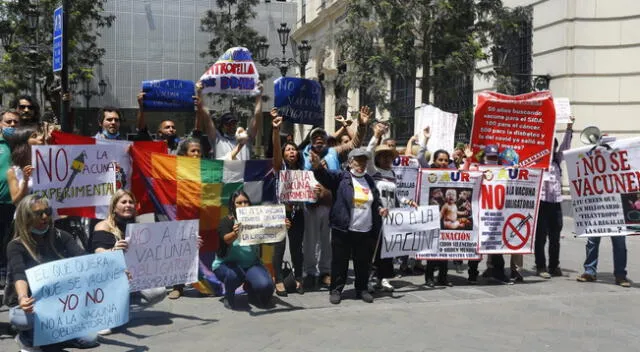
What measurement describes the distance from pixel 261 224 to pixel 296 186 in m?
0.88

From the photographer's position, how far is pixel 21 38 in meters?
24.4

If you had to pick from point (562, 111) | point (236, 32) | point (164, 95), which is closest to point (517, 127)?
point (562, 111)

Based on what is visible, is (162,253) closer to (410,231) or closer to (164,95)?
(410,231)

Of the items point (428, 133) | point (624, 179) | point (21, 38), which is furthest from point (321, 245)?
point (21, 38)

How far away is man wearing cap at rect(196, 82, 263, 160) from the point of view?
7.77m

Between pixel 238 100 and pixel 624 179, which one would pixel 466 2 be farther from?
pixel 238 100

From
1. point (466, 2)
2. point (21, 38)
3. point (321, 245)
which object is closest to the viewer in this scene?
point (321, 245)

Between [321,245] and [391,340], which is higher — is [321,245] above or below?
above

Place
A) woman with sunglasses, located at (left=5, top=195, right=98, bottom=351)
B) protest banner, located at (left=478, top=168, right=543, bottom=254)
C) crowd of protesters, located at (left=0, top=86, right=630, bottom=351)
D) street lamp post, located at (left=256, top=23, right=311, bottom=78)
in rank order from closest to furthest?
woman with sunglasses, located at (left=5, top=195, right=98, bottom=351), crowd of protesters, located at (left=0, top=86, right=630, bottom=351), protest banner, located at (left=478, top=168, right=543, bottom=254), street lamp post, located at (left=256, top=23, right=311, bottom=78)

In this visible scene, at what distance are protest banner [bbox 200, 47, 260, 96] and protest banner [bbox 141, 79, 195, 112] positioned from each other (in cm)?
86

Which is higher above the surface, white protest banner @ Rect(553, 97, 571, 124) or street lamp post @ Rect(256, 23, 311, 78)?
street lamp post @ Rect(256, 23, 311, 78)

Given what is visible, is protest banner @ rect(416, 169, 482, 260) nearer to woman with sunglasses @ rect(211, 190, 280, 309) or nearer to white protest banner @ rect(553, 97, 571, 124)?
white protest banner @ rect(553, 97, 571, 124)

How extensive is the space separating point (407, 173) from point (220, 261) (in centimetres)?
294

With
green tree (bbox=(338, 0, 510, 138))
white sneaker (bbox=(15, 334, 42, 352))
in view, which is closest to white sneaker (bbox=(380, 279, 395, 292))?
white sneaker (bbox=(15, 334, 42, 352))
